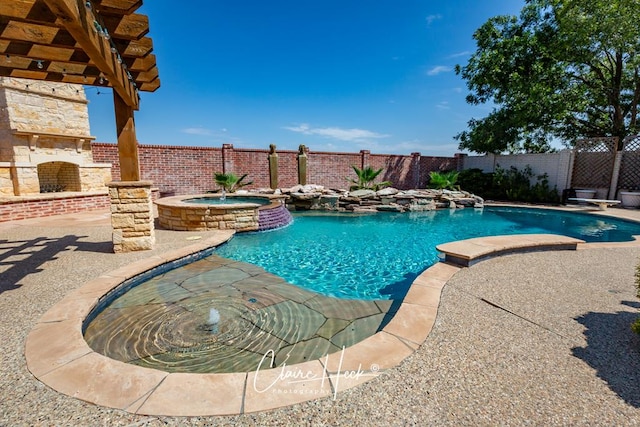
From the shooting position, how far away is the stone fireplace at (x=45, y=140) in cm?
926

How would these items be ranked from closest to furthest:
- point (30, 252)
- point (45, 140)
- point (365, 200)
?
point (30, 252) → point (45, 140) → point (365, 200)

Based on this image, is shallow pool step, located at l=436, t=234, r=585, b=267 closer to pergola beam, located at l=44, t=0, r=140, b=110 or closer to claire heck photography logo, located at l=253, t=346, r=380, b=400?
claire heck photography logo, located at l=253, t=346, r=380, b=400

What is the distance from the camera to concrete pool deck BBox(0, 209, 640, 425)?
159 cm

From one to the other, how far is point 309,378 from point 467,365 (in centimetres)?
110

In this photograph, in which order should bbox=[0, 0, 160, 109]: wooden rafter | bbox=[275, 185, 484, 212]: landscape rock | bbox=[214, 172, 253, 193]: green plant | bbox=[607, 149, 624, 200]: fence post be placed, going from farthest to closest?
bbox=[607, 149, 624, 200]: fence post → bbox=[214, 172, 253, 193]: green plant → bbox=[275, 185, 484, 212]: landscape rock → bbox=[0, 0, 160, 109]: wooden rafter

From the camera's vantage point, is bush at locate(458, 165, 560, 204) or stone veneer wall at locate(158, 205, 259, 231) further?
bush at locate(458, 165, 560, 204)

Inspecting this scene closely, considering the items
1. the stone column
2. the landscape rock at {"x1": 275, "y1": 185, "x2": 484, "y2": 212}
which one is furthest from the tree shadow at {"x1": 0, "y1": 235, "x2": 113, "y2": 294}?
the landscape rock at {"x1": 275, "y1": 185, "x2": 484, "y2": 212}

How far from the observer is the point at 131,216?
4703 mm

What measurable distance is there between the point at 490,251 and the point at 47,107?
1433cm

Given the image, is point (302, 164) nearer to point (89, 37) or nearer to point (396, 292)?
point (396, 292)

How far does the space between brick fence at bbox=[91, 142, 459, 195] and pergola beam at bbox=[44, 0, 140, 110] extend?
7979mm

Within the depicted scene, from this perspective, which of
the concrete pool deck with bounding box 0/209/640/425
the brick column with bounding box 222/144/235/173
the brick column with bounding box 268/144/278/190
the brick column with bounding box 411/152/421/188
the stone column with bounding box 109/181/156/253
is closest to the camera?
the concrete pool deck with bounding box 0/209/640/425

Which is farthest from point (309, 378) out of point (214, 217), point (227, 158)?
point (227, 158)

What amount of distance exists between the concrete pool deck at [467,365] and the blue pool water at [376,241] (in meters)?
1.21
